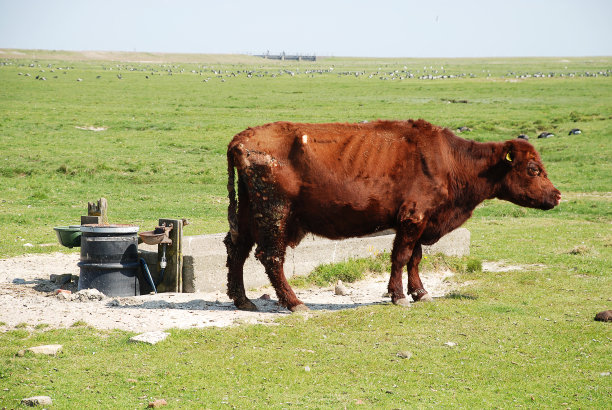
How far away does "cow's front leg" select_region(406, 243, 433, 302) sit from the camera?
10883 mm

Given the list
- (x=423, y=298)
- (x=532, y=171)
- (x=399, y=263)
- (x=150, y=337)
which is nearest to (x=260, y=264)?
(x=399, y=263)

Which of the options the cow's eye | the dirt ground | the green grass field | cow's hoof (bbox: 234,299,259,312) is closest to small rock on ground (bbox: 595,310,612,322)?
the green grass field

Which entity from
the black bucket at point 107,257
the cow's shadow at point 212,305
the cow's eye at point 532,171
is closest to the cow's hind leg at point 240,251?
the cow's shadow at point 212,305

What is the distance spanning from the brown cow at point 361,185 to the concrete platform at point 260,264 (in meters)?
1.05

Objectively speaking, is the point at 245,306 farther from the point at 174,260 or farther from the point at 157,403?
the point at 157,403

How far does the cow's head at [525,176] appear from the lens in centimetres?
1083

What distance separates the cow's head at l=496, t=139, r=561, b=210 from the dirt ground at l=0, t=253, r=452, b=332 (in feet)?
6.83

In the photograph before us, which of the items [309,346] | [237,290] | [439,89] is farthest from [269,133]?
[439,89]

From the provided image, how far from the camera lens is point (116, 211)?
18.9 m

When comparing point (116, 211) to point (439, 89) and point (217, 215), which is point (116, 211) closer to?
point (217, 215)

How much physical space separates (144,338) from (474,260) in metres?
7.13

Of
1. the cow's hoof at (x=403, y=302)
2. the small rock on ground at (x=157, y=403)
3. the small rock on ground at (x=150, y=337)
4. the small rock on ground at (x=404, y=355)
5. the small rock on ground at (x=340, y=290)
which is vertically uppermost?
the small rock on ground at (x=157, y=403)

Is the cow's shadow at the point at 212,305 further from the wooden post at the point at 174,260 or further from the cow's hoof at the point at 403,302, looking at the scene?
the wooden post at the point at 174,260

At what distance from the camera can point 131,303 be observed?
1050 centimetres
